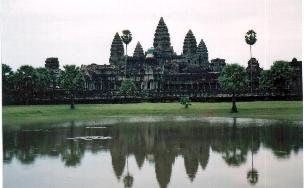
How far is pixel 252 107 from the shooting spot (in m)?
14.2

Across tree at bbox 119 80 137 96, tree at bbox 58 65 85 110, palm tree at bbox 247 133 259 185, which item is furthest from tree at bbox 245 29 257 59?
tree at bbox 119 80 137 96

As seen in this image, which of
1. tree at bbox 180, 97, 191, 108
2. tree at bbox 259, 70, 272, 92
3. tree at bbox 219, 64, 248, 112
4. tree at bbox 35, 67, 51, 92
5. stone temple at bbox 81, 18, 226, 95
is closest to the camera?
tree at bbox 259, 70, 272, 92

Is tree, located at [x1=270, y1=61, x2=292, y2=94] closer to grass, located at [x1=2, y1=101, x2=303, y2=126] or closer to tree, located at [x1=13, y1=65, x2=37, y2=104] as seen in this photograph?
grass, located at [x1=2, y1=101, x2=303, y2=126]

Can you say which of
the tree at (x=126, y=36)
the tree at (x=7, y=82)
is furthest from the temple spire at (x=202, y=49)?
the tree at (x=7, y=82)

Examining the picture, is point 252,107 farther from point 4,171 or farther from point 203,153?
point 4,171

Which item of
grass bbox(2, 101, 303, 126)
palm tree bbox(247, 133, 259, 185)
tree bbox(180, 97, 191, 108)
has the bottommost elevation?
palm tree bbox(247, 133, 259, 185)

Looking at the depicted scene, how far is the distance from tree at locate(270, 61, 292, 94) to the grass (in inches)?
17.1

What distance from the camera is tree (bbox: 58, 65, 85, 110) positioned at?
1409 cm

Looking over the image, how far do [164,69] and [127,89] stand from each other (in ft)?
16.6

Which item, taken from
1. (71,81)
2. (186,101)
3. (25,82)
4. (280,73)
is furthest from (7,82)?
(280,73)

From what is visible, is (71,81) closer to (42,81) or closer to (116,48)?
(42,81)

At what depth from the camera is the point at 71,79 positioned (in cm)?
1505

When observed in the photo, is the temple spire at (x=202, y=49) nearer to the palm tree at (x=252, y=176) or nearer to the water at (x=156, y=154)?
the water at (x=156, y=154)

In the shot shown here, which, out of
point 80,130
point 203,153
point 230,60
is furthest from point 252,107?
point 80,130
